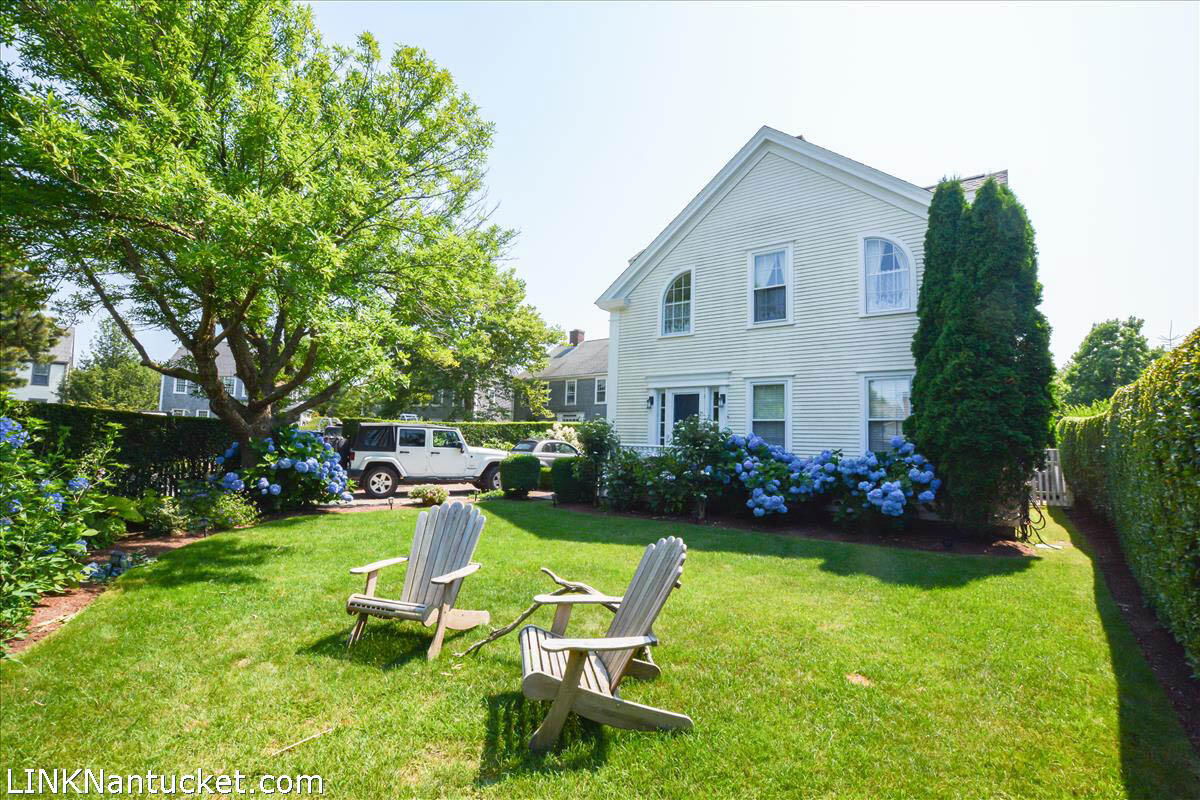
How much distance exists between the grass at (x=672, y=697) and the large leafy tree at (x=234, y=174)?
3.87 metres

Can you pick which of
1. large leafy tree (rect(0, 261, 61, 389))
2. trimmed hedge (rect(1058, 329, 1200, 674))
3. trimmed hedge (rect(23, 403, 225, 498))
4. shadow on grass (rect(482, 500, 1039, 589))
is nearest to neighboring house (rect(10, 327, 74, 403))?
large leafy tree (rect(0, 261, 61, 389))

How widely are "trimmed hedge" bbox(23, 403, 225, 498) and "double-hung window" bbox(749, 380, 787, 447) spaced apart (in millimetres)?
10905

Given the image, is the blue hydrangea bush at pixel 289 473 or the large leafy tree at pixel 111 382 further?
the large leafy tree at pixel 111 382

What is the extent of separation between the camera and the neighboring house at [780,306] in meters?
11.4

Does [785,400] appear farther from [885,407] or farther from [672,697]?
[672,697]

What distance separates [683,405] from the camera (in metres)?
14.1

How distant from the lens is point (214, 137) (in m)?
7.53

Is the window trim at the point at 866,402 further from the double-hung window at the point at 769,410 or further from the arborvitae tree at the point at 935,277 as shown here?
the double-hung window at the point at 769,410

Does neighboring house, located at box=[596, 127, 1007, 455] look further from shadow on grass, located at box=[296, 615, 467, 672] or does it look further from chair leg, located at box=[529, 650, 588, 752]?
chair leg, located at box=[529, 650, 588, 752]

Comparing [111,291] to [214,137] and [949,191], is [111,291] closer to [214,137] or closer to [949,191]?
[214,137]

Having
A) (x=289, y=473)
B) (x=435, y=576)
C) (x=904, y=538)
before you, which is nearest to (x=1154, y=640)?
(x=904, y=538)

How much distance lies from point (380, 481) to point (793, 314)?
10884 millimetres

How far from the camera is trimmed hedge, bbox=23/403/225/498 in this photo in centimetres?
748

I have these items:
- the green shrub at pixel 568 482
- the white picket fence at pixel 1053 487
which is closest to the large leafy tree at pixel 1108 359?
the white picket fence at pixel 1053 487
